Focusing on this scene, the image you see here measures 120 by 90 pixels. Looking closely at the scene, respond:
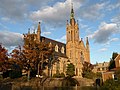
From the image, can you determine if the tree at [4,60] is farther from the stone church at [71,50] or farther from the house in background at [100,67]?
the house in background at [100,67]

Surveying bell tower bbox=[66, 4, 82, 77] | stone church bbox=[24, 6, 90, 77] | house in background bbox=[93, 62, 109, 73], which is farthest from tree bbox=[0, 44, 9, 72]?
house in background bbox=[93, 62, 109, 73]

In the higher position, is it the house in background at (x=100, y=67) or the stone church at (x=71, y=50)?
the stone church at (x=71, y=50)

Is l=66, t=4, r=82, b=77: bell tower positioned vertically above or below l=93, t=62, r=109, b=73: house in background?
above

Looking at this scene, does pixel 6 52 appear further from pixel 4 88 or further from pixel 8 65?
pixel 4 88

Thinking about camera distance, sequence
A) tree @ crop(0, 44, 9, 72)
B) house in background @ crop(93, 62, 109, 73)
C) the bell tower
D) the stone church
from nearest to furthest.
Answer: tree @ crop(0, 44, 9, 72)
the stone church
the bell tower
house in background @ crop(93, 62, 109, 73)

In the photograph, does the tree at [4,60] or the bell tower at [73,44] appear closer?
the tree at [4,60]

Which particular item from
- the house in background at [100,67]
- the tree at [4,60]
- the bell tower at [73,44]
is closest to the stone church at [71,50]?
the bell tower at [73,44]

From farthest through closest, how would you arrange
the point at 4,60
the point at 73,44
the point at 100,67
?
the point at 100,67
the point at 73,44
the point at 4,60

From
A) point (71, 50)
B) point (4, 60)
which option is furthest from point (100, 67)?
point (4, 60)

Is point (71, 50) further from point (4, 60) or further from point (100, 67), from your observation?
point (4, 60)

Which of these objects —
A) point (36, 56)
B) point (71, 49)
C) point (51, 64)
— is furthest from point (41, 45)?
point (71, 49)

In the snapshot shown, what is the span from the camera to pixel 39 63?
57.7 m

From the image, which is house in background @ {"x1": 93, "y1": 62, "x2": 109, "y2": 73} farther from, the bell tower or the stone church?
the bell tower

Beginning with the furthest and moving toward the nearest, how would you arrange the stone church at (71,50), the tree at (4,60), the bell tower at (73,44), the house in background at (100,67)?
the house in background at (100,67)
the bell tower at (73,44)
the stone church at (71,50)
the tree at (4,60)
